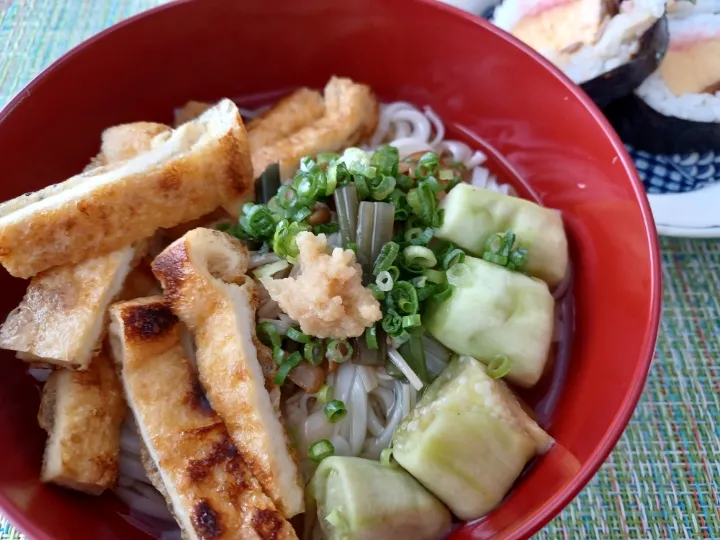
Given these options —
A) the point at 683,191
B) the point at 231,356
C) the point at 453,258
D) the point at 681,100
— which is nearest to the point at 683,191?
the point at 683,191

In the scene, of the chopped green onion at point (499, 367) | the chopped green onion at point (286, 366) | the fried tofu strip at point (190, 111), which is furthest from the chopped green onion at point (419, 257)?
the fried tofu strip at point (190, 111)

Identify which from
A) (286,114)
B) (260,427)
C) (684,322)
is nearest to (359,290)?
(260,427)

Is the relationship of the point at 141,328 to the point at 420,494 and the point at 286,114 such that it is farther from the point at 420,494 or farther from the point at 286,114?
the point at 286,114

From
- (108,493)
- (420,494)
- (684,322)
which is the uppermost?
(108,493)

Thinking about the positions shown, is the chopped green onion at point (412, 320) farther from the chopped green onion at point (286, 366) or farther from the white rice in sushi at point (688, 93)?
the white rice in sushi at point (688, 93)

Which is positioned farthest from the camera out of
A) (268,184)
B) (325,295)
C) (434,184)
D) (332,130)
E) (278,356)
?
(332,130)

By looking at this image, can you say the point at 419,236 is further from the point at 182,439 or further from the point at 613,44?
the point at 613,44

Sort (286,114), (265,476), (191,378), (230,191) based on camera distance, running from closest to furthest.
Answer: (265,476)
(191,378)
(230,191)
(286,114)
